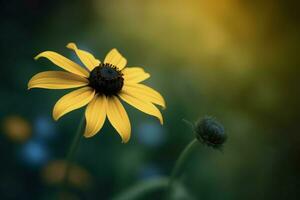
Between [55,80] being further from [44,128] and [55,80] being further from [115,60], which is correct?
[44,128]

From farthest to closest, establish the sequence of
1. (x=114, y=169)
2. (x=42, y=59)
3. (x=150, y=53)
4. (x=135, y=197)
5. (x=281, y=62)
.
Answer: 1. (x=281, y=62)
2. (x=150, y=53)
3. (x=42, y=59)
4. (x=114, y=169)
5. (x=135, y=197)

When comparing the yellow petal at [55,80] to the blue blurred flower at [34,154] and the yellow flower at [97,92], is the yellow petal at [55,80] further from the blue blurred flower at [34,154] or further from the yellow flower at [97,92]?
the blue blurred flower at [34,154]

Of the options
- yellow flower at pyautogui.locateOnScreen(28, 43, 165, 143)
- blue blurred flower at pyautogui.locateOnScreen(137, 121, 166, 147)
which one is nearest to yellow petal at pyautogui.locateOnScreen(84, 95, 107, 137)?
yellow flower at pyautogui.locateOnScreen(28, 43, 165, 143)

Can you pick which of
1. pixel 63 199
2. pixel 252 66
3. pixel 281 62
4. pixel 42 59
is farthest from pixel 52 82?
pixel 281 62

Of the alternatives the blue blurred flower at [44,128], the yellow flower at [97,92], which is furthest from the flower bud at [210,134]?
the blue blurred flower at [44,128]

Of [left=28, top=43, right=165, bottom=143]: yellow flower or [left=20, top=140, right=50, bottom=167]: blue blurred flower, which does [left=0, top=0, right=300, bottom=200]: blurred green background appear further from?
[left=28, top=43, right=165, bottom=143]: yellow flower

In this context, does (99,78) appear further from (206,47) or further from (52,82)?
(206,47)
